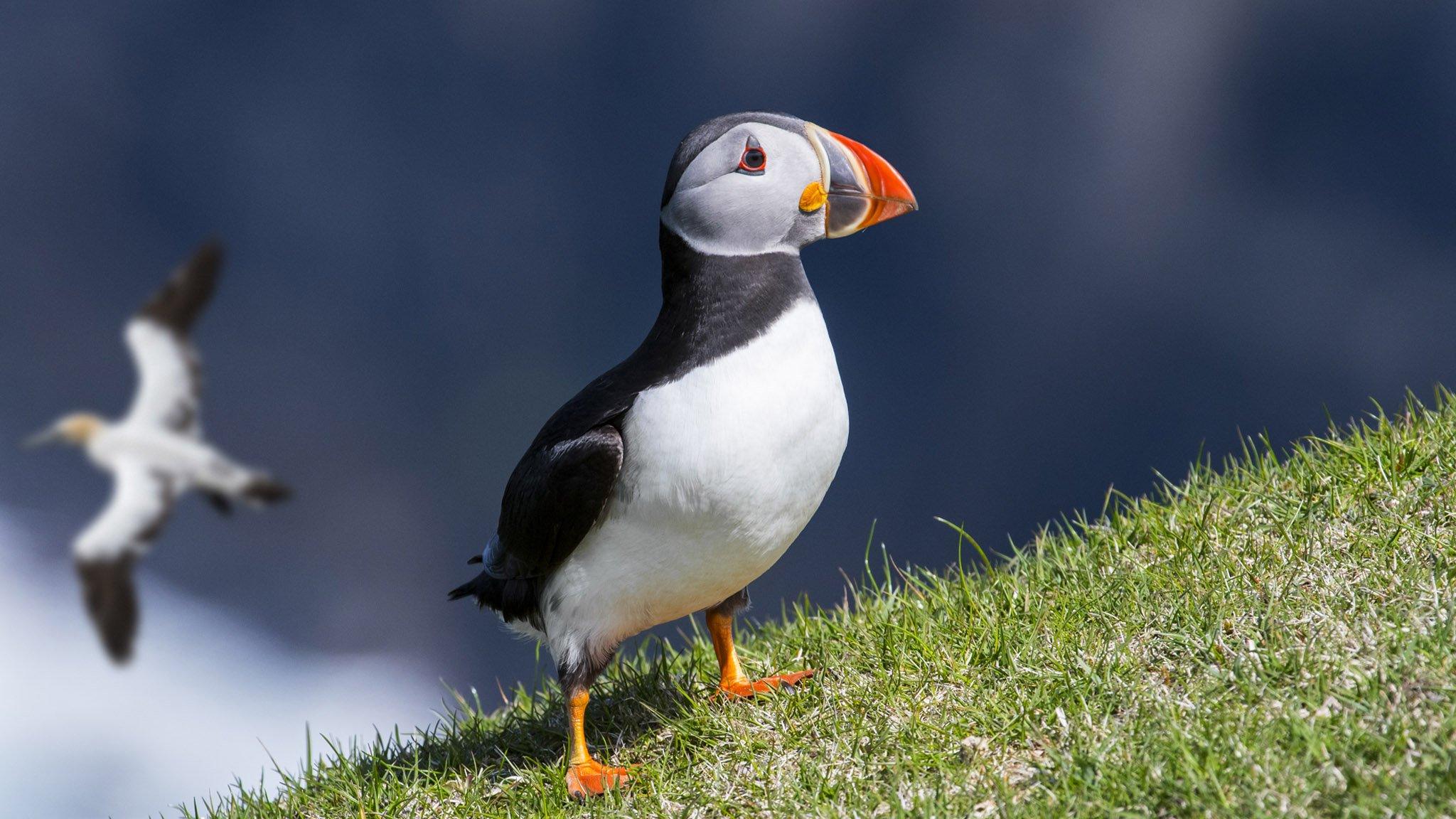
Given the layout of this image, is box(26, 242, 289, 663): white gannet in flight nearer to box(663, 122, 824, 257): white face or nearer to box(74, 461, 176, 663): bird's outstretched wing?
box(74, 461, 176, 663): bird's outstretched wing

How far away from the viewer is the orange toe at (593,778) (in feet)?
11.4

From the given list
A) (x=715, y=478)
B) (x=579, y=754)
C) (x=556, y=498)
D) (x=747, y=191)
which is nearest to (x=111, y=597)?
(x=579, y=754)

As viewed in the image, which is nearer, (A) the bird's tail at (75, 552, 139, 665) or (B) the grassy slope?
(B) the grassy slope

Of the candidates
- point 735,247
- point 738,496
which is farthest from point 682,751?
point 735,247

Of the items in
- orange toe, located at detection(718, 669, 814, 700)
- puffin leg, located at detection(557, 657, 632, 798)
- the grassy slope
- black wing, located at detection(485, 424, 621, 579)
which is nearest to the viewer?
the grassy slope

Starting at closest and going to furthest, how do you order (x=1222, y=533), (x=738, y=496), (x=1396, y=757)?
(x=1396, y=757) → (x=738, y=496) → (x=1222, y=533)

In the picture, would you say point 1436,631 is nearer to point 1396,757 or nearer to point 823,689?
point 1396,757

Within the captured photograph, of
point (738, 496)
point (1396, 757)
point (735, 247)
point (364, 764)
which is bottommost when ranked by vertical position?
point (1396, 757)

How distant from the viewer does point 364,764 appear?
13.6ft

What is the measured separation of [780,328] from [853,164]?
57 centimetres

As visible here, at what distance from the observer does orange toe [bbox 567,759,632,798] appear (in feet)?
11.4

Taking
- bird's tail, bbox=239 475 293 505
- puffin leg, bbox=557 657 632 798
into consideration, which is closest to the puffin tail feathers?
puffin leg, bbox=557 657 632 798

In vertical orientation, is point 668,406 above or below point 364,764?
above

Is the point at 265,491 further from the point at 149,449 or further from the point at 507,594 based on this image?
the point at 507,594
